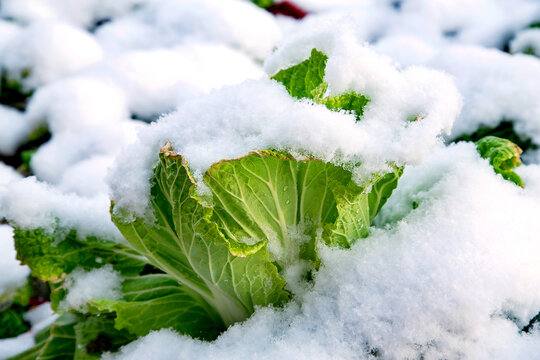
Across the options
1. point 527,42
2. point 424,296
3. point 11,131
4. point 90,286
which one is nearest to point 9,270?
point 90,286

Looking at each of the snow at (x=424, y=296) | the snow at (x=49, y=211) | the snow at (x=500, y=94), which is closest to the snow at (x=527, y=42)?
the snow at (x=500, y=94)

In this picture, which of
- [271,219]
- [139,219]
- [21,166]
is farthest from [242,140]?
[21,166]

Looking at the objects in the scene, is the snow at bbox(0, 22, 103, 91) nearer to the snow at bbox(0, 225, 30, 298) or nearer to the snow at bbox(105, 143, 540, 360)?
the snow at bbox(0, 225, 30, 298)

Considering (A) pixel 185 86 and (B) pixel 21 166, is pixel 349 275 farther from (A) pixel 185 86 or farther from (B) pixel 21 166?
(B) pixel 21 166

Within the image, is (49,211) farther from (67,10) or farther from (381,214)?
(67,10)

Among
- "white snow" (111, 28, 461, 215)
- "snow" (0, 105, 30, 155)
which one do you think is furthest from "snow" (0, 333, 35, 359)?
"snow" (0, 105, 30, 155)
